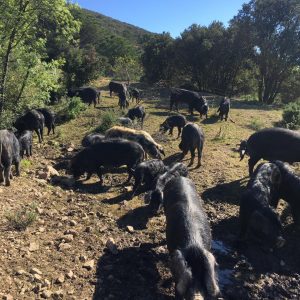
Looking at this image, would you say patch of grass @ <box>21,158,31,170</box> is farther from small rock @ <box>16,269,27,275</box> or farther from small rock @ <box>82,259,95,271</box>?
small rock @ <box>16,269,27,275</box>

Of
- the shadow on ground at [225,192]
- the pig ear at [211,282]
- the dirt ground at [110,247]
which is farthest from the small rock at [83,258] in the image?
the shadow on ground at [225,192]

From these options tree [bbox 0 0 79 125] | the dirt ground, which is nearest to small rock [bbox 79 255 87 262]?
the dirt ground

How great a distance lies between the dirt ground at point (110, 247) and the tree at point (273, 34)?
2187 centimetres

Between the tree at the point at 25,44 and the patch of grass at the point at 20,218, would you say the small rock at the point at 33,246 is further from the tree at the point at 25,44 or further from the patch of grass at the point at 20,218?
the tree at the point at 25,44

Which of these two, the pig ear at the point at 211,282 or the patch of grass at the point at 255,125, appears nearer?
the pig ear at the point at 211,282

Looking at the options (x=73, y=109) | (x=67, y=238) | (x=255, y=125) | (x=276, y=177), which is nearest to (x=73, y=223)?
(x=67, y=238)

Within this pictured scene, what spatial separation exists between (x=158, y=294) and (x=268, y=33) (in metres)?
28.6

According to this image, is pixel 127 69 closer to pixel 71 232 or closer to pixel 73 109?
pixel 73 109

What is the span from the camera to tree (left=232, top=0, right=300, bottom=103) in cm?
3025

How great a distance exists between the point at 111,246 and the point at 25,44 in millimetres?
10842

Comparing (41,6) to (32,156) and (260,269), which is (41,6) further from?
(260,269)

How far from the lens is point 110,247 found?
7352 mm

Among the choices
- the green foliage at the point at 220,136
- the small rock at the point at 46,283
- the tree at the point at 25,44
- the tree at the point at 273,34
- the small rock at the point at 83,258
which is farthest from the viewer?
the tree at the point at 273,34

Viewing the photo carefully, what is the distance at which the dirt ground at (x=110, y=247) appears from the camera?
20.5 feet
